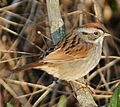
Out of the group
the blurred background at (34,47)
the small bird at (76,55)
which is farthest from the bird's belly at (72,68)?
the blurred background at (34,47)

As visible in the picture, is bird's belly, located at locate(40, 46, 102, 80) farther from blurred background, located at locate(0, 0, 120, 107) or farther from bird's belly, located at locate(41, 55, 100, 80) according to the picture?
blurred background, located at locate(0, 0, 120, 107)

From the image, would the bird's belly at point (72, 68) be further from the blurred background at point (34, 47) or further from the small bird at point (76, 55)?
the blurred background at point (34, 47)

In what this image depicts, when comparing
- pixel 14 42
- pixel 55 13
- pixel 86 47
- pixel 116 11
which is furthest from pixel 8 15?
pixel 116 11

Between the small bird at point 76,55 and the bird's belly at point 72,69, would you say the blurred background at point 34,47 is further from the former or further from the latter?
the bird's belly at point 72,69

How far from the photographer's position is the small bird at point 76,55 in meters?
3.32

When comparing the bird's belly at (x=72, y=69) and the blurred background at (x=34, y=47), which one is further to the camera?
the blurred background at (x=34, y=47)

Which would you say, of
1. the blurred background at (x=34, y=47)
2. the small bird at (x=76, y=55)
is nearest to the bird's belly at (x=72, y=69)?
the small bird at (x=76, y=55)

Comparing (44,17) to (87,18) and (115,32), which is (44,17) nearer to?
(87,18)

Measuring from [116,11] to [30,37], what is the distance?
135 cm

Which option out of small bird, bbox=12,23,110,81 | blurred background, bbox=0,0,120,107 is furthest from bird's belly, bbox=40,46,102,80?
blurred background, bbox=0,0,120,107

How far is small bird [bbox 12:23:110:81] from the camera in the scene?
3.32 meters

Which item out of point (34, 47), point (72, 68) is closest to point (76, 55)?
point (72, 68)

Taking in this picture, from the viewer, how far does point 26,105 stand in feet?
11.9

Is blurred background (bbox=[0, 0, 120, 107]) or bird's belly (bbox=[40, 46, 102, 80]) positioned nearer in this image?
bird's belly (bbox=[40, 46, 102, 80])
